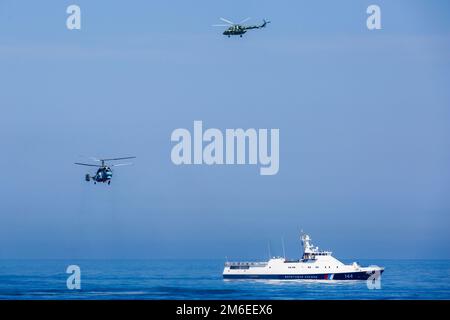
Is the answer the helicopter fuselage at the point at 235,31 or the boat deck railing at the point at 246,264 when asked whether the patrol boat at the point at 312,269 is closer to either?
the boat deck railing at the point at 246,264

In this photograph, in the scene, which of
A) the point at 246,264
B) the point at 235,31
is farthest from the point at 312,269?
the point at 235,31

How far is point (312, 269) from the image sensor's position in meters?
94.8

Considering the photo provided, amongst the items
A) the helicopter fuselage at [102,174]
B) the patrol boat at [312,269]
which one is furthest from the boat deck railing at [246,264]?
the helicopter fuselage at [102,174]

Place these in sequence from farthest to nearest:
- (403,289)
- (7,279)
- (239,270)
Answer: (239,270) → (7,279) → (403,289)

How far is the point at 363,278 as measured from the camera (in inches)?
3725

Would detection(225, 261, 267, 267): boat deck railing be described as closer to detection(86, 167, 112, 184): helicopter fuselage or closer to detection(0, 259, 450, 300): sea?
detection(0, 259, 450, 300): sea

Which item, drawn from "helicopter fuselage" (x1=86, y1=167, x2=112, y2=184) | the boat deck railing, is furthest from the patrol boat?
"helicopter fuselage" (x1=86, y1=167, x2=112, y2=184)

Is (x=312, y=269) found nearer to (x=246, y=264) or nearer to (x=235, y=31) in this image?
(x=246, y=264)

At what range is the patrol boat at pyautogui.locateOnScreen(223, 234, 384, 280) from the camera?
309 feet
